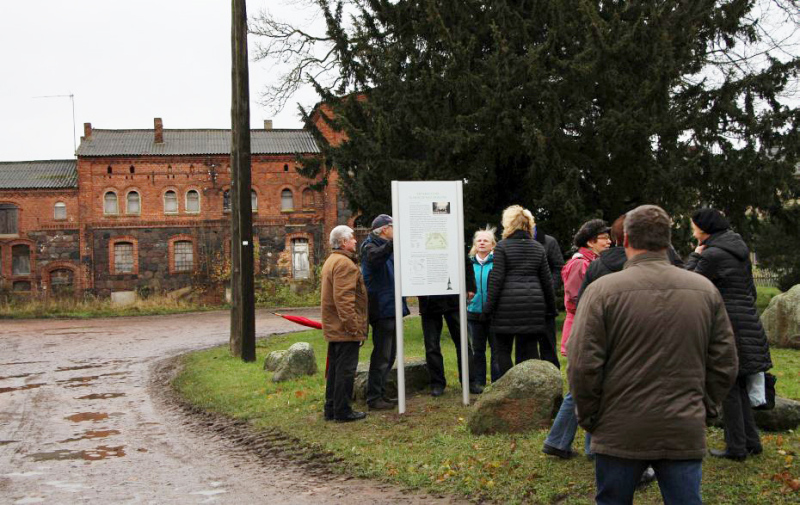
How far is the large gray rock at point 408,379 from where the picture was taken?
31.6ft

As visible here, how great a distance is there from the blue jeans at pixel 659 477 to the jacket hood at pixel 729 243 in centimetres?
274

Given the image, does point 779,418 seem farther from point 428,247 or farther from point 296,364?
point 296,364

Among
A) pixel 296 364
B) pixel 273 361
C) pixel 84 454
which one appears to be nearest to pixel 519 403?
pixel 84 454

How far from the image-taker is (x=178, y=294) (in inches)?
1690

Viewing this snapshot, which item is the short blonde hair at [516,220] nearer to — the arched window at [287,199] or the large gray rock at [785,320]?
the large gray rock at [785,320]

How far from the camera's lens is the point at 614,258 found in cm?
592

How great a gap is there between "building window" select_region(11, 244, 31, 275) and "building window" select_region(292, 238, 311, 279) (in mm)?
14068

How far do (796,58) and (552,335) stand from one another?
1179cm

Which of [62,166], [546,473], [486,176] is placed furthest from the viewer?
[62,166]

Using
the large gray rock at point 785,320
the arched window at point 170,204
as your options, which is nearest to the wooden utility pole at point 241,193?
the large gray rock at point 785,320

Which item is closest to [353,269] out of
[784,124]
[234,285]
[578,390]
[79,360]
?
[578,390]

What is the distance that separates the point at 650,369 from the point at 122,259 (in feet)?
142

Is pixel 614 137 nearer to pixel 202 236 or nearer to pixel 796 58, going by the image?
pixel 796 58

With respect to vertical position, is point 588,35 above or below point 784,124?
above
